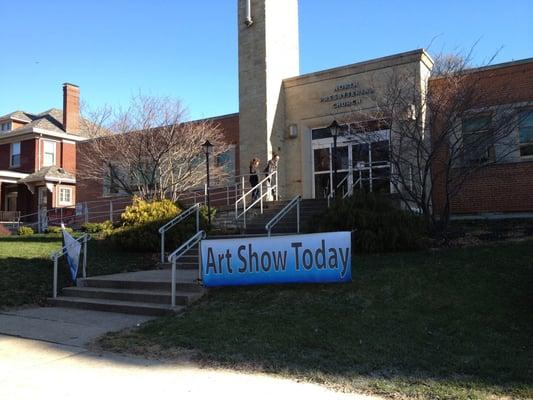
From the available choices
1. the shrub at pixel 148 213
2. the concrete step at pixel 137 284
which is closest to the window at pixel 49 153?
the shrub at pixel 148 213

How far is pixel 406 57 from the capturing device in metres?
17.9

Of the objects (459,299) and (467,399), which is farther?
(459,299)

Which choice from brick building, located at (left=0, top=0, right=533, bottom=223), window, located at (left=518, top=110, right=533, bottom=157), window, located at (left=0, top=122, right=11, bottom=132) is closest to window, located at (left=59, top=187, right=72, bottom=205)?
window, located at (left=0, top=122, right=11, bottom=132)

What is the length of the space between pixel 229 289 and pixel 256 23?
14452 millimetres

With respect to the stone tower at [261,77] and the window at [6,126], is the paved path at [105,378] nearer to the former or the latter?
the stone tower at [261,77]

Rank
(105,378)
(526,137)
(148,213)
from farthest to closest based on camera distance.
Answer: (526,137) < (148,213) < (105,378)

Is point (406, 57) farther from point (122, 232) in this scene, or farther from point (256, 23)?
point (122, 232)

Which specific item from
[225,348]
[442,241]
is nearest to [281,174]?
[442,241]

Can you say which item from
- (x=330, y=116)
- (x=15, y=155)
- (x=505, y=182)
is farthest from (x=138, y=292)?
(x=15, y=155)

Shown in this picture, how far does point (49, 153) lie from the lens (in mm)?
36875

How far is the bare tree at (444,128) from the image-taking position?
39.5 feet

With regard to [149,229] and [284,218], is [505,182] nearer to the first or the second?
[284,218]

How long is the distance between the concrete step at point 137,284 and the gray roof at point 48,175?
2462cm

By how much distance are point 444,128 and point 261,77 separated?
10164 mm
